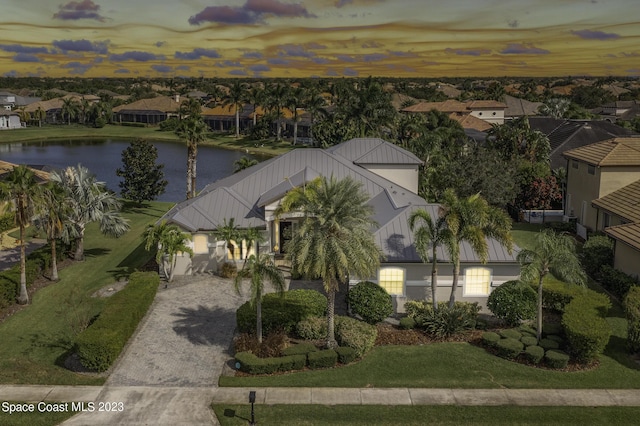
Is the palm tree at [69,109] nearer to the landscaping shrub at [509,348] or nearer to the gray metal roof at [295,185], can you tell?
the gray metal roof at [295,185]

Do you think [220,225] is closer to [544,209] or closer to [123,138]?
[544,209]

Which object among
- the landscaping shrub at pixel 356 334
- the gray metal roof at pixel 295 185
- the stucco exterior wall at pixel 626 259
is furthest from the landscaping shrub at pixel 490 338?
the stucco exterior wall at pixel 626 259

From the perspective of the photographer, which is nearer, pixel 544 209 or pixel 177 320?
pixel 177 320

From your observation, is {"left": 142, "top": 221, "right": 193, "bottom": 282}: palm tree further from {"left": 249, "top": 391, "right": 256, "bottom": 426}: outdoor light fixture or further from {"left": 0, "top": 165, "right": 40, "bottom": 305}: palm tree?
{"left": 249, "top": 391, "right": 256, "bottom": 426}: outdoor light fixture

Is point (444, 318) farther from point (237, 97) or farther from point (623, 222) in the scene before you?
point (237, 97)

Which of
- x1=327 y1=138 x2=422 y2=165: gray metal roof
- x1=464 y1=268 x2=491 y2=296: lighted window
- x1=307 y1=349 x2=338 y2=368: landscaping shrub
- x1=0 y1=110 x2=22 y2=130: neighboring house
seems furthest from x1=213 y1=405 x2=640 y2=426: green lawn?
x1=0 y1=110 x2=22 y2=130: neighboring house

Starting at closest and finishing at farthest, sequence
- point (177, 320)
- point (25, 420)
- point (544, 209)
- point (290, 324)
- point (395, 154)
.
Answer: point (25, 420) → point (290, 324) → point (177, 320) → point (395, 154) → point (544, 209)

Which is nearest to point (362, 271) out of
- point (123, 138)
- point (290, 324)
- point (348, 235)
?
point (348, 235)
